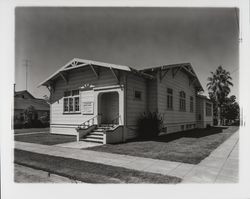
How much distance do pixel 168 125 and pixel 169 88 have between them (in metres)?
2.73

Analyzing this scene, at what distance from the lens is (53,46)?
8430 millimetres

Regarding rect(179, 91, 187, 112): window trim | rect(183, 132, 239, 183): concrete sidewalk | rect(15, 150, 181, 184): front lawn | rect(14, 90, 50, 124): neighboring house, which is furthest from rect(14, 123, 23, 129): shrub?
rect(183, 132, 239, 183): concrete sidewalk

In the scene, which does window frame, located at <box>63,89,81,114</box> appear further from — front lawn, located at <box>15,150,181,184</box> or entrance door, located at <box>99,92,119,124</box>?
front lawn, located at <box>15,150,181,184</box>

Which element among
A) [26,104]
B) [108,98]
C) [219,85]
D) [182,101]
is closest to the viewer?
[108,98]

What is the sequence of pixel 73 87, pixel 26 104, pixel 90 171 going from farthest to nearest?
pixel 26 104
pixel 73 87
pixel 90 171

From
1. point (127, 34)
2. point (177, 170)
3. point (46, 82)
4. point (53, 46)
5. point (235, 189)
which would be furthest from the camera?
point (46, 82)

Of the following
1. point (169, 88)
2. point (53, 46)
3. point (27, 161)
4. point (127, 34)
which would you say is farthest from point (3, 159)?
point (169, 88)

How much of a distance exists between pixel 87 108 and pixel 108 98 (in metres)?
1.52

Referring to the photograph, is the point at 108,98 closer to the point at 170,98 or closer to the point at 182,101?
the point at 170,98

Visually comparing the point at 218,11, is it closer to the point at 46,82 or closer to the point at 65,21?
the point at 65,21

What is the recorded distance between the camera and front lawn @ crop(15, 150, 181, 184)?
4676mm

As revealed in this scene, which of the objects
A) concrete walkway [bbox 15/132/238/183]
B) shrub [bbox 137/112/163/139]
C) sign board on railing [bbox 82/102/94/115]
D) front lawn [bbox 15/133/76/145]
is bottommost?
front lawn [bbox 15/133/76/145]

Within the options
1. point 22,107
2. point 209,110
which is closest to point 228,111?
point 209,110

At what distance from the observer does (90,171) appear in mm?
5301
